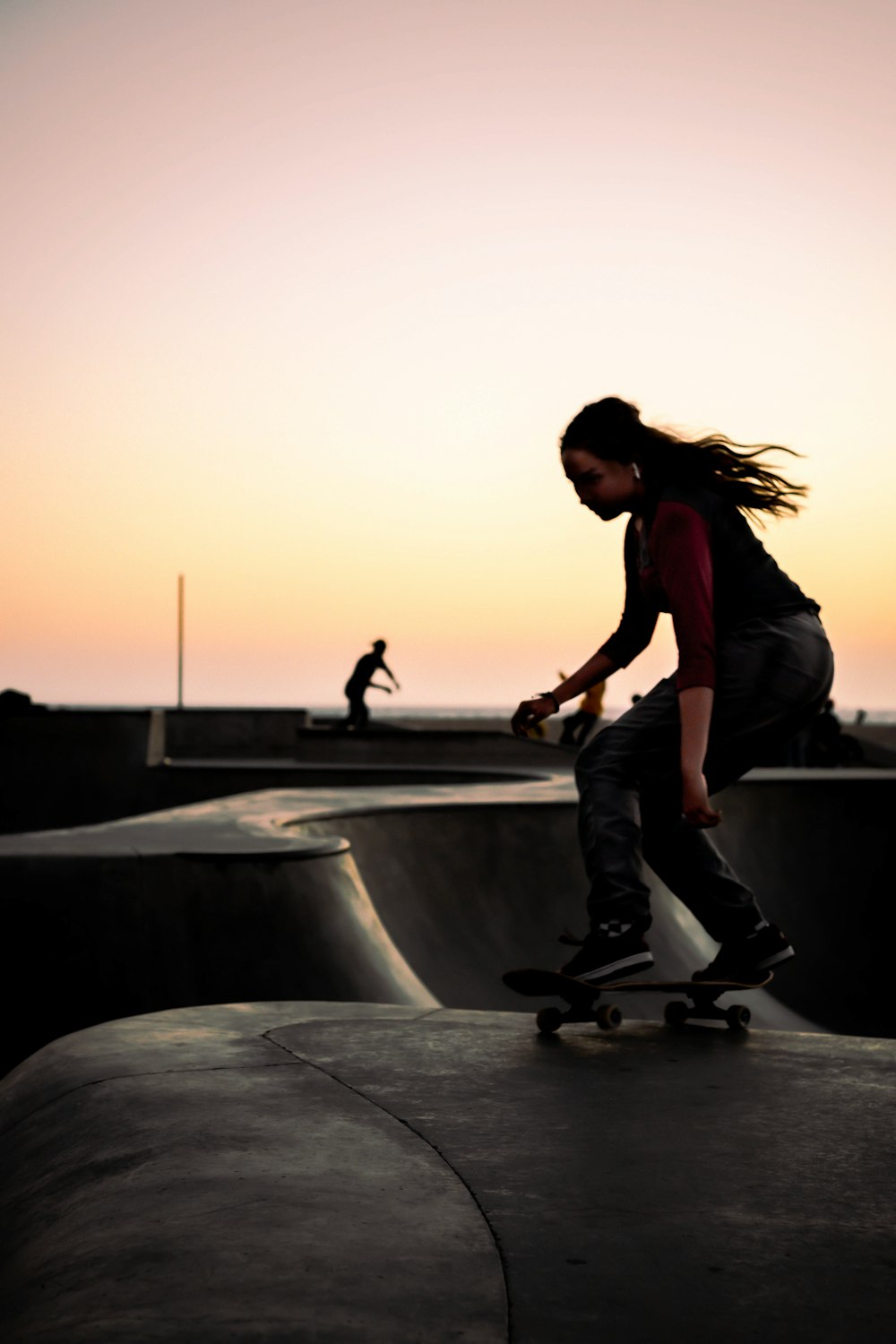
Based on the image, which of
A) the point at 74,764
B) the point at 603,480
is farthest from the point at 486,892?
the point at 74,764

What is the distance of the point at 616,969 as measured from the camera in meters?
3.24

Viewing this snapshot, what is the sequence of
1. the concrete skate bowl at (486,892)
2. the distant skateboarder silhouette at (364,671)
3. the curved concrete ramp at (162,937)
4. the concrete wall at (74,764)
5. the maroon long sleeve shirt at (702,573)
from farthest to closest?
the distant skateboarder silhouette at (364,671) < the concrete wall at (74,764) < the concrete skate bowl at (486,892) < the curved concrete ramp at (162,937) < the maroon long sleeve shirt at (702,573)

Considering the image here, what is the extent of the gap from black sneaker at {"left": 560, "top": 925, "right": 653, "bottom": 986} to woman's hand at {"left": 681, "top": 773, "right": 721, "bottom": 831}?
0.39 meters

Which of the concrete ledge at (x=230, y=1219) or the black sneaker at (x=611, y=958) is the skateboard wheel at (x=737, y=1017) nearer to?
the black sneaker at (x=611, y=958)

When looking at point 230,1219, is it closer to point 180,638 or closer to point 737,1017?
point 737,1017

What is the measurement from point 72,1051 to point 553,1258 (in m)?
1.55

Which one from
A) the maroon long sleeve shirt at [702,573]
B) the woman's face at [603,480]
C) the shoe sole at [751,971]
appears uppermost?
the woman's face at [603,480]

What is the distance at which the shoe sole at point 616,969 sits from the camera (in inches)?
127

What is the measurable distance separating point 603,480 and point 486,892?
189 inches

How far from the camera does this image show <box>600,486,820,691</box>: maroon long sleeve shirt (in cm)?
320

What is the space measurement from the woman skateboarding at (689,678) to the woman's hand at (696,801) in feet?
0.37

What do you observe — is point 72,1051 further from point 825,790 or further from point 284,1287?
point 825,790

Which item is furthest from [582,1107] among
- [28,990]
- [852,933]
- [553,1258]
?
[852,933]

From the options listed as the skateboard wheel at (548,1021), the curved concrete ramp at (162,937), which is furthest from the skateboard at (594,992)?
the curved concrete ramp at (162,937)
